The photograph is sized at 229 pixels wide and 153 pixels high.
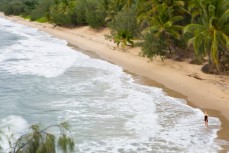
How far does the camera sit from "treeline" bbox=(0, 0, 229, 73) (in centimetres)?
2264

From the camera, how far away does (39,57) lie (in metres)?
40.2

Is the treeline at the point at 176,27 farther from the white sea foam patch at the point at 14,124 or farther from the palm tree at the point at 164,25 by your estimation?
the white sea foam patch at the point at 14,124

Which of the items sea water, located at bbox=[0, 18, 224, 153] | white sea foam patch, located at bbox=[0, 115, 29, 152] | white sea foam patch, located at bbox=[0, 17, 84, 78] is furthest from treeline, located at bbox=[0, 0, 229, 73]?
white sea foam patch, located at bbox=[0, 115, 29, 152]

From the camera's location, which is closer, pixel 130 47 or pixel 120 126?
pixel 120 126

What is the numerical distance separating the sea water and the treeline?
150 inches

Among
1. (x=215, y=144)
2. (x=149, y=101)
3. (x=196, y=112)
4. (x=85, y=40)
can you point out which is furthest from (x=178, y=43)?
(x=85, y=40)

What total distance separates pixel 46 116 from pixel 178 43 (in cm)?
1544

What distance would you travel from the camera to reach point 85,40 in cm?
5059

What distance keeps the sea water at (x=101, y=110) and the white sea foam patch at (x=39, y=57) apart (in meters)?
0.16

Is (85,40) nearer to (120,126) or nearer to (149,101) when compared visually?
(149,101)

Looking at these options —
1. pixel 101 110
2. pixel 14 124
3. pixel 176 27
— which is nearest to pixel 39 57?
pixel 176 27

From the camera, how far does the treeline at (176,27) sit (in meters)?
22.6

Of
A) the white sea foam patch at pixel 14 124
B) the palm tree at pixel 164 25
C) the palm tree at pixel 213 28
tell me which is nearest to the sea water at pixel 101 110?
the white sea foam patch at pixel 14 124

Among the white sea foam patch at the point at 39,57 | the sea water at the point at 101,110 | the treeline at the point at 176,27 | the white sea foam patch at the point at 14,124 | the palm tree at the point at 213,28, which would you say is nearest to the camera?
the sea water at the point at 101,110
